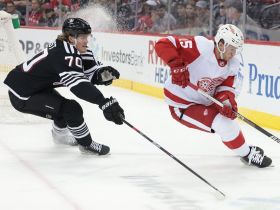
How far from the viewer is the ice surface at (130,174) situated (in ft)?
9.34

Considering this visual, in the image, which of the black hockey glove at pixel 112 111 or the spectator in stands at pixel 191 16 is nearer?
the black hockey glove at pixel 112 111

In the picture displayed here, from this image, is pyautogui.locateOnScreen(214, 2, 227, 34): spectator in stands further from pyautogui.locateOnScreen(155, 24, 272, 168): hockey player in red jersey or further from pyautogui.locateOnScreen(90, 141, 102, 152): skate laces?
pyautogui.locateOnScreen(90, 141, 102, 152): skate laces

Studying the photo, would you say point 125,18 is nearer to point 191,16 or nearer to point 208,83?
point 191,16

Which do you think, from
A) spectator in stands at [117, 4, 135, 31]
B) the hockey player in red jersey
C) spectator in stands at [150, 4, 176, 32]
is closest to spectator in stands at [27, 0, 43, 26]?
spectator in stands at [117, 4, 135, 31]

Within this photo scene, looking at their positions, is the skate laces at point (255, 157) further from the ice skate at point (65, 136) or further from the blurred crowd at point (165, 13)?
the blurred crowd at point (165, 13)

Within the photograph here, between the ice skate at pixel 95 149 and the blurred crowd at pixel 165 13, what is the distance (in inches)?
88.0

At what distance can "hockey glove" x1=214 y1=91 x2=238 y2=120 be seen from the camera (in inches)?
138

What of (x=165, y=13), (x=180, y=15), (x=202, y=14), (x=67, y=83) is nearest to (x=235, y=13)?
(x=202, y=14)

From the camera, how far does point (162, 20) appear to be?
747 cm

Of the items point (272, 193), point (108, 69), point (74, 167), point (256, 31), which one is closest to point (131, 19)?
point (256, 31)

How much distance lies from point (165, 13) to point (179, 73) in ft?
13.4

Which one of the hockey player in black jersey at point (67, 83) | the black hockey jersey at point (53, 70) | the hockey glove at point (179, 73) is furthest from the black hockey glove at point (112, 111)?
the hockey glove at point (179, 73)

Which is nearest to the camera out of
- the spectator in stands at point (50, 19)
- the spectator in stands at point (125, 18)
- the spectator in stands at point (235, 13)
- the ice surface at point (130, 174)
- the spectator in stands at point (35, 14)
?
the ice surface at point (130, 174)

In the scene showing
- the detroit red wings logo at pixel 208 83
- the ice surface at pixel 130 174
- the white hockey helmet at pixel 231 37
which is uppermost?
the white hockey helmet at pixel 231 37
